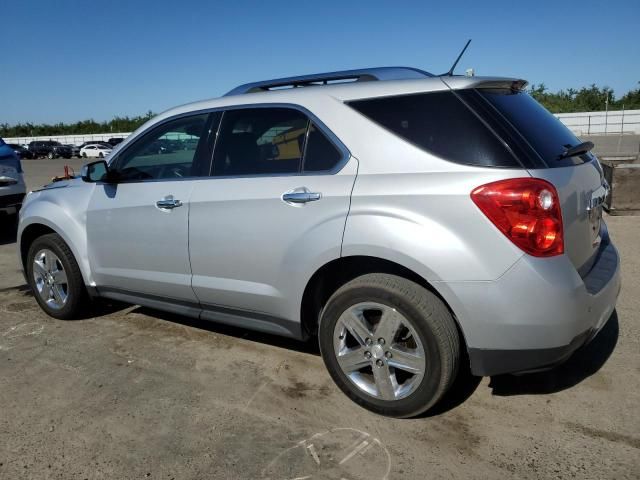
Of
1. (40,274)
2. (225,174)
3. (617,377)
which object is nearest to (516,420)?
(617,377)

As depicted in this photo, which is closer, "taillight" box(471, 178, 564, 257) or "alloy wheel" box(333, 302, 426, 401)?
"taillight" box(471, 178, 564, 257)

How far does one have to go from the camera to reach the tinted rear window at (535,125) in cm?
264

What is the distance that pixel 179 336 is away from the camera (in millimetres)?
4211

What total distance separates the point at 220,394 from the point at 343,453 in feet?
3.20

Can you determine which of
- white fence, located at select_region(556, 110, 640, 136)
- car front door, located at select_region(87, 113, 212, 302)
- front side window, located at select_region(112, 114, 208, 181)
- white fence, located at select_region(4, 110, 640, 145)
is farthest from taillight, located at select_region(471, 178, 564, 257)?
white fence, located at select_region(556, 110, 640, 136)

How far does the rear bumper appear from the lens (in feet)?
7.91

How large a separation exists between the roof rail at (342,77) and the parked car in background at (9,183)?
6055 millimetres

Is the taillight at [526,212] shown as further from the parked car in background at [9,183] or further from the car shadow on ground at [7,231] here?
the car shadow on ground at [7,231]

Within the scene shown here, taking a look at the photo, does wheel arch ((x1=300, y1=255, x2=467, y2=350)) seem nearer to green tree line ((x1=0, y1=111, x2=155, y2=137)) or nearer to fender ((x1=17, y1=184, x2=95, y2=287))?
fender ((x1=17, y1=184, x2=95, y2=287))

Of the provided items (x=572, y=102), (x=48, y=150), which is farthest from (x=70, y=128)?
(x=572, y=102)

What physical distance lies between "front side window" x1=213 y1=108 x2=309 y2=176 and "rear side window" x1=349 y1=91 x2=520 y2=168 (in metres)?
0.48

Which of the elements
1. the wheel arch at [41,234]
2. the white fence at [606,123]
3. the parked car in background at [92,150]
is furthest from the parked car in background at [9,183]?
the white fence at [606,123]

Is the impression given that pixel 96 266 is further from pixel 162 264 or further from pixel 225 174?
pixel 225 174

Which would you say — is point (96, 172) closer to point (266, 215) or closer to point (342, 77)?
point (266, 215)
